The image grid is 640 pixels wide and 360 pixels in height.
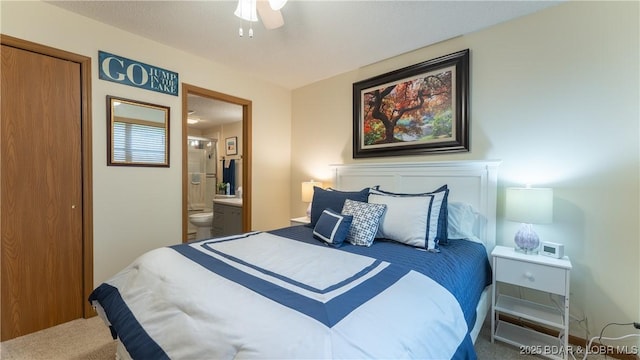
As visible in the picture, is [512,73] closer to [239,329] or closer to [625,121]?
[625,121]

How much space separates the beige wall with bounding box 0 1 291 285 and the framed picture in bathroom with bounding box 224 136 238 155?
2.12 meters

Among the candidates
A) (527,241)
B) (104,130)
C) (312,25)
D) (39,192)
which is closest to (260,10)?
(312,25)

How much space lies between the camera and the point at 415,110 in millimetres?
2660

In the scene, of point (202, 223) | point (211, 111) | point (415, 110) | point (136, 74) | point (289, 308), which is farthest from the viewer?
point (211, 111)

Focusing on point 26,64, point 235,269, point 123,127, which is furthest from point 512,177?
point 26,64

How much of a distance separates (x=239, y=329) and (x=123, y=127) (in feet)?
7.73

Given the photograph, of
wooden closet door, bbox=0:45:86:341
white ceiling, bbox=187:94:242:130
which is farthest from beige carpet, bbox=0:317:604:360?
white ceiling, bbox=187:94:242:130

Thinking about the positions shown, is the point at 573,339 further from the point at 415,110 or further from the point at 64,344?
the point at 64,344

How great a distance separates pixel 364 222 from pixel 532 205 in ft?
3.73

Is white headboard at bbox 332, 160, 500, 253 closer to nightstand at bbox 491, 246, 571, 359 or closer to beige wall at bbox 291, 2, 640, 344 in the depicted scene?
beige wall at bbox 291, 2, 640, 344

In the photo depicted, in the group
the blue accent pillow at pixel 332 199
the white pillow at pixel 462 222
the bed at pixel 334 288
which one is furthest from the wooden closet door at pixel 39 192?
the white pillow at pixel 462 222

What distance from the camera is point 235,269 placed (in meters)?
1.37

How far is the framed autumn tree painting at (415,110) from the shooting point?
2404 mm

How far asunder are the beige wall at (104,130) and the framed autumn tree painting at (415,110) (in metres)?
1.60
